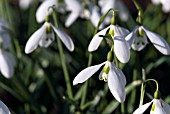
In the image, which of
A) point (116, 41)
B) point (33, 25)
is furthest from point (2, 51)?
point (33, 25)

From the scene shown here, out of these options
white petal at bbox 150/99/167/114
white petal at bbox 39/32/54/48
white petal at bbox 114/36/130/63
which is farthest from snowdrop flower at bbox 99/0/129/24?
white petal at bbox 150/99/167/114

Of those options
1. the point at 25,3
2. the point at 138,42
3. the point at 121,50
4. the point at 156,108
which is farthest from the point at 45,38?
the point at 25,3

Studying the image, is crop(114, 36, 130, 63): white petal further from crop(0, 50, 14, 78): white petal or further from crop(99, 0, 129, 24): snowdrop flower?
crop(99, 0, 129, 24): snowdrop flower

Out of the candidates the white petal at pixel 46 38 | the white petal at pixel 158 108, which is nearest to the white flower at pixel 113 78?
the white petal at pixel 158 108

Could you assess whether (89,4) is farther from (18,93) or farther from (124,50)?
(124,50)

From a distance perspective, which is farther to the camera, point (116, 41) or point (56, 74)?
point (56, 74)
